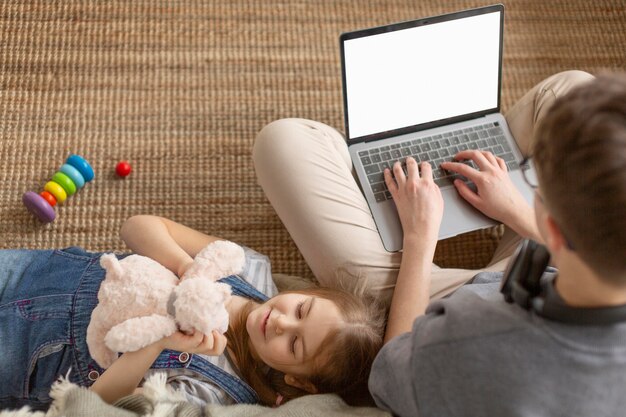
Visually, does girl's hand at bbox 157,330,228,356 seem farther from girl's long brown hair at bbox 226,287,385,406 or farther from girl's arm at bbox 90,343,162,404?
girl's long brown hair at bbox 226,287,385,406

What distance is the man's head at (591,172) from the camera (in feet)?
1.52

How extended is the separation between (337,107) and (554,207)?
1.00 metres

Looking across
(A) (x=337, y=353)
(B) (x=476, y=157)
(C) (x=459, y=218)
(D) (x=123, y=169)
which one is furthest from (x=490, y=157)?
(D) (x=123, y=169)

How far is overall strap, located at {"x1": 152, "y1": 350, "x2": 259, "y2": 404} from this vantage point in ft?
2.82

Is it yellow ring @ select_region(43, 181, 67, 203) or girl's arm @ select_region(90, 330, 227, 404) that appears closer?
girl's arm @ select_region(90, 330, 227, 404)

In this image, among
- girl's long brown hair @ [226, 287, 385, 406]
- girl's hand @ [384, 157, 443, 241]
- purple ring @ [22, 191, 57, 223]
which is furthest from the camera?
purple ring @ [22, 191, 57, 223]

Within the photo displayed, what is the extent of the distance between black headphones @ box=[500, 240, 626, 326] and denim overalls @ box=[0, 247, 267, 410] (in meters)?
0.47

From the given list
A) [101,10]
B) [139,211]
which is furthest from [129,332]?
[101,10]

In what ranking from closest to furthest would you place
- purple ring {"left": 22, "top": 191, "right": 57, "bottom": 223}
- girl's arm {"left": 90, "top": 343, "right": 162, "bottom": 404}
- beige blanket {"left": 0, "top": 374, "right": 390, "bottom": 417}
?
beige blanket {"left": 0, "top": 374, "right": 390, "bottom": 417} → girl's arm {"left": 90, "top": 343, "right": 162, "bottom": 404} → purple ring {"left": 22, "top": 191, "right": 57, "bottom": 223}

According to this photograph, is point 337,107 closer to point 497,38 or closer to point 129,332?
point 497,38

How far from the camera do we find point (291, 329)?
2.82ft

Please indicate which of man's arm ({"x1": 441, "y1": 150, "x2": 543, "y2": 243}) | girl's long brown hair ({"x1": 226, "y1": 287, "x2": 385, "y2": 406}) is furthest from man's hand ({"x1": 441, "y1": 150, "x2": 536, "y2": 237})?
girl's long brown hair ({"x1": 226, "y1": 287, "x2": 385, "y2": 406})

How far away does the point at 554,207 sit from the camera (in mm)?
511

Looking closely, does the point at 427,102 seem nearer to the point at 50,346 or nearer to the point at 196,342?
the point at 196,342
